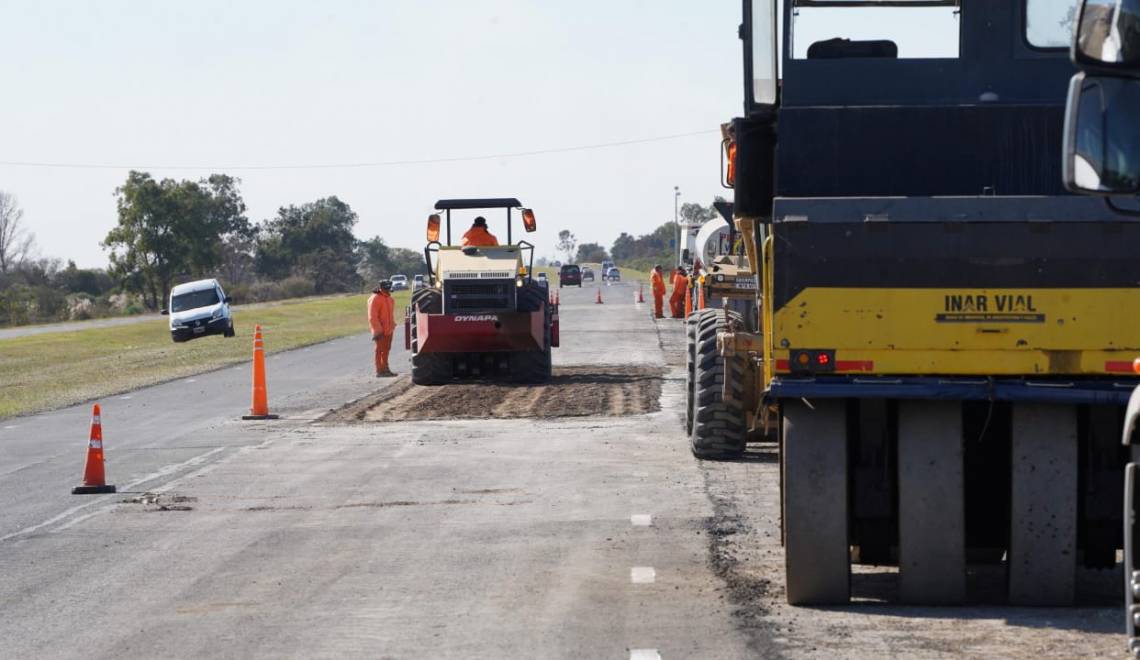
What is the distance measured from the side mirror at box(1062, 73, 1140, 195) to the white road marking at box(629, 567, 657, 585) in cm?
537

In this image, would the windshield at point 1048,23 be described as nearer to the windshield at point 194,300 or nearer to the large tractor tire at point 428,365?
the large tractor tire at point 428,365

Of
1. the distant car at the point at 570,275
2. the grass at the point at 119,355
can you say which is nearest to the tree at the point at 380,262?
the distant car at the point at 570,275

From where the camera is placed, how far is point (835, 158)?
30.1 ft

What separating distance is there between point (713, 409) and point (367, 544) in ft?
17.0

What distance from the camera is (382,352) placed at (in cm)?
3016

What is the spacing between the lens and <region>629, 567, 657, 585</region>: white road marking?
973 cm

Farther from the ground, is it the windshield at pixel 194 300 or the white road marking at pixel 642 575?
the windshield at pixel 194 300

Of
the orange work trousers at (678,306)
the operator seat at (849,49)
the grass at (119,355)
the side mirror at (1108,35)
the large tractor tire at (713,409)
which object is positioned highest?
the operator seat at (849,49)

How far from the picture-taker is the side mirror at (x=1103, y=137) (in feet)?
15.4

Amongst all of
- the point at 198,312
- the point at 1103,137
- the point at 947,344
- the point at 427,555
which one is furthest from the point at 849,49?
the point at 198,312

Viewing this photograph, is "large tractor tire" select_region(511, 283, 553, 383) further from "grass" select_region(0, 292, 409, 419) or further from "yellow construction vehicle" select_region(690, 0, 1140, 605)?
"yellow construction vehicle" select_region(690, 0, 1140, 605)

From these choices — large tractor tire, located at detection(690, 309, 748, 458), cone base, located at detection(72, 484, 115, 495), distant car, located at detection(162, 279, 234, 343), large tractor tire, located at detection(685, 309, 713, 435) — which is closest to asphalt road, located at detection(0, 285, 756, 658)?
cone base, located at detection(72, 484, 115, 495)

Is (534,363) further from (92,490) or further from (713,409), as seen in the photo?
(92,490)

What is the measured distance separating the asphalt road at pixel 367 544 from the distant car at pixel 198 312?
28.4 m
